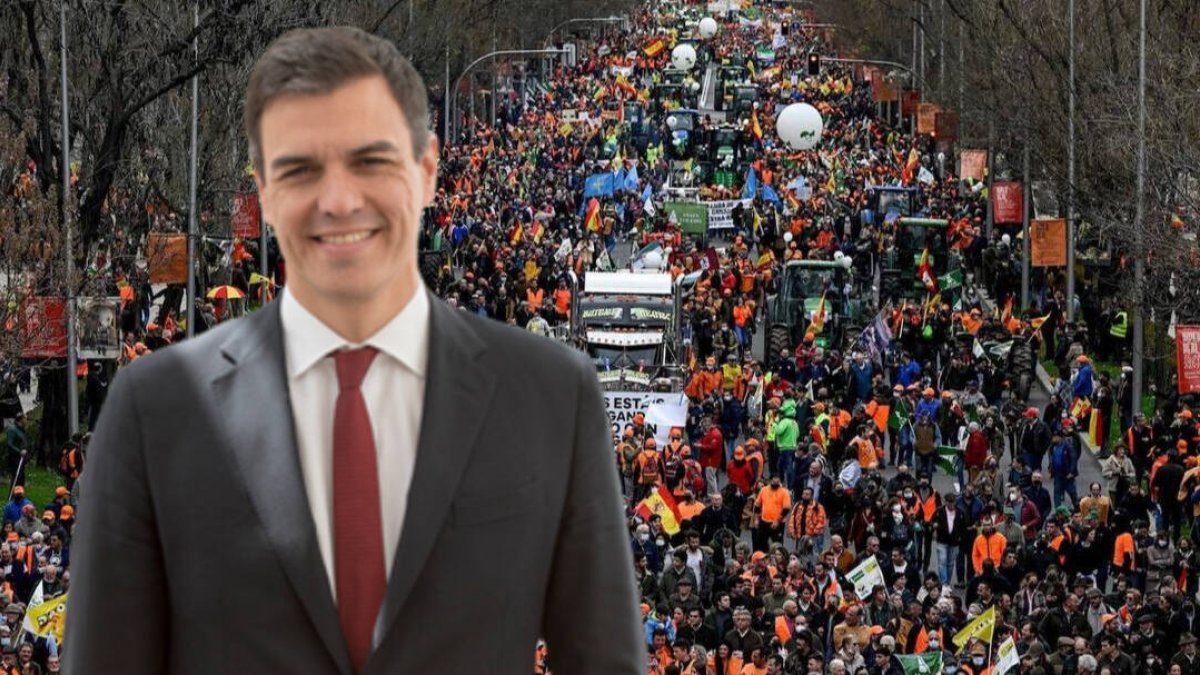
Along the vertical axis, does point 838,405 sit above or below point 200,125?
below

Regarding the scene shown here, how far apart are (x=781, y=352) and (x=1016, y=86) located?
12.1 meters

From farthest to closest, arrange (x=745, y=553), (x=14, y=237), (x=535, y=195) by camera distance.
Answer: (x=535, y=195) < (x=14, y=237) < (x=745, y=553)

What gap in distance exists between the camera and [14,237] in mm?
31625

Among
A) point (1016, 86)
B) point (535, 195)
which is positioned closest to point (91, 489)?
point (1016, 86)

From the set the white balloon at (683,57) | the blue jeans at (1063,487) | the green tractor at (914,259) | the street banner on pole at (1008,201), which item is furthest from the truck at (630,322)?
the white balloon at (683,57)

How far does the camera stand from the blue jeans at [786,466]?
31.1m

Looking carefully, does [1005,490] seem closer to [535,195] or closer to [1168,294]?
[1168,294]

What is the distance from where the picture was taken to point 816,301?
4419 centimetres

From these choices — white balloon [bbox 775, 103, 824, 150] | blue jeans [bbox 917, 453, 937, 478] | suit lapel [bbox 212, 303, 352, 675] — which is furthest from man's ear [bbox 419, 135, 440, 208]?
white balloon [bbox 775, 103, 824, 150]

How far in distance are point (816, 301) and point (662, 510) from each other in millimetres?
18591

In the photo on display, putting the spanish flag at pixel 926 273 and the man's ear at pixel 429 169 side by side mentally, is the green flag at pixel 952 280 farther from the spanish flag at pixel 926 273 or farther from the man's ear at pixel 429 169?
the man's ear at pixel 429 169

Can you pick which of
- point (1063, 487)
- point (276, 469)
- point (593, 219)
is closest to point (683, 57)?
point (593, 219)

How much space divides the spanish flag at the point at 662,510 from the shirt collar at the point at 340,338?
22.5 m

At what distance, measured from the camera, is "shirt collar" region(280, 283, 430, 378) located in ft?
10.2
